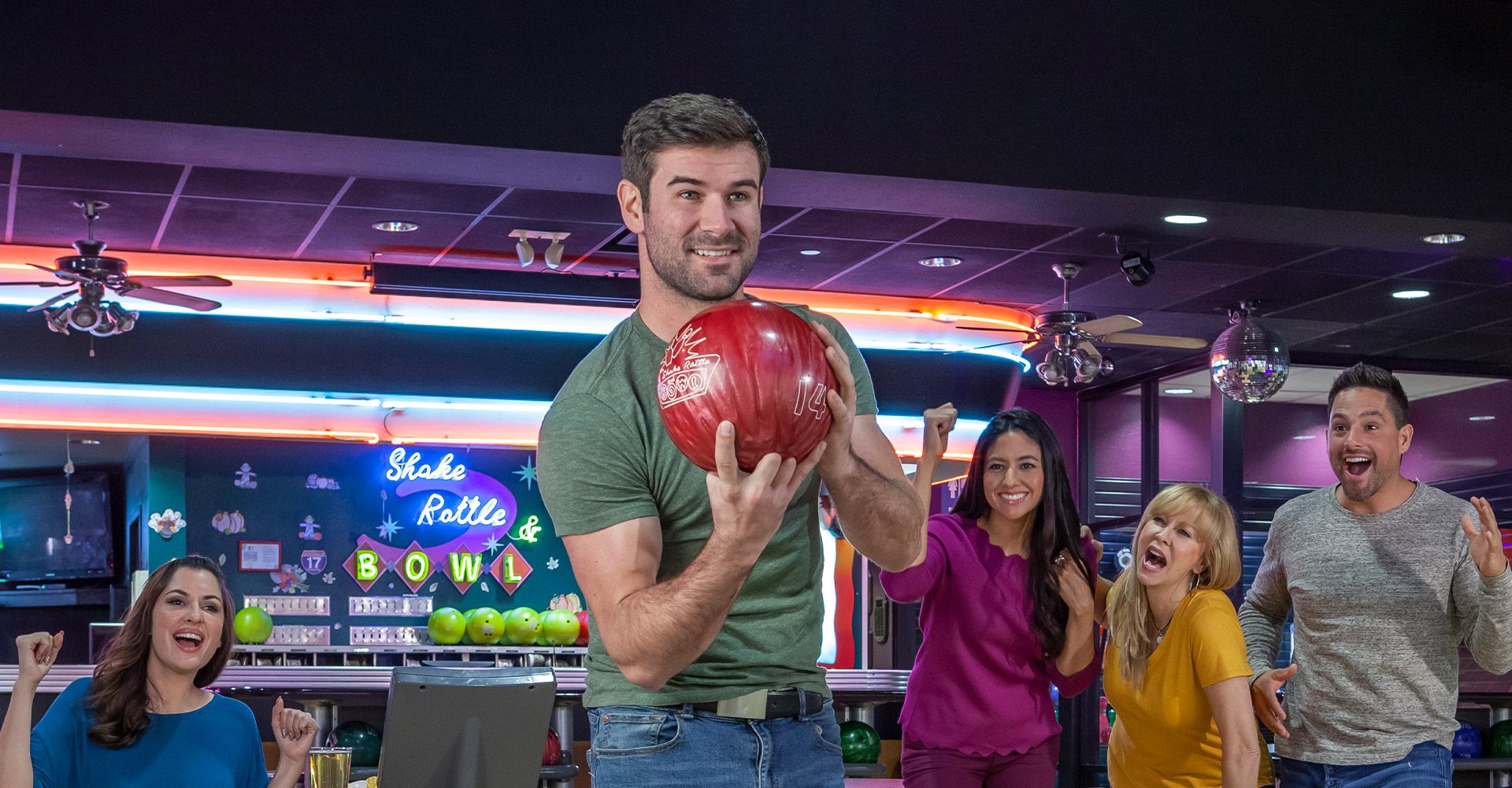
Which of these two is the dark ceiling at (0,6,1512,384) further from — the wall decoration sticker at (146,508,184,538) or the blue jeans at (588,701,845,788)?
the blue jeans at (588,701,845,788)

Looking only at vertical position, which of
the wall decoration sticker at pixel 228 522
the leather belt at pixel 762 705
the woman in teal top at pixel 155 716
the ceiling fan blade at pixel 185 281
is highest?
the ceiling fan blade at pixel 185 281

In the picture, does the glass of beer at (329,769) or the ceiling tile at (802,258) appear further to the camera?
the ceiling tile at (802,258)

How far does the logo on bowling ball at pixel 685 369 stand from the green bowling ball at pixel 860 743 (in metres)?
5.29

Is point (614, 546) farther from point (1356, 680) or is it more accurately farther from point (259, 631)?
point (259, 631)

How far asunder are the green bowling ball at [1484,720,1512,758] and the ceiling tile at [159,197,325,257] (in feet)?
22.0


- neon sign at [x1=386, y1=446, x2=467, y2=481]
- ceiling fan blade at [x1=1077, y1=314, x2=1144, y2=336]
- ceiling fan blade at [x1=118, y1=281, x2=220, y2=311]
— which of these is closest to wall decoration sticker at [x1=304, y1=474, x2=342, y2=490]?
neon sign at [x1=386, y1=446, x2=467, y2=481]

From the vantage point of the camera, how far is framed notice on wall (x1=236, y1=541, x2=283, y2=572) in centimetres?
991

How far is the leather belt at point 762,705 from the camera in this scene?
74.4 inches

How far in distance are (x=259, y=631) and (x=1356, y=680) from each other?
633cm

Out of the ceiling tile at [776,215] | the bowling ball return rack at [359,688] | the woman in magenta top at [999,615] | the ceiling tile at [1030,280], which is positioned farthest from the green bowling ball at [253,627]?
the woman in magenta top at [999,615]

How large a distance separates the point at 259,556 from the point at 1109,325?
560 cm

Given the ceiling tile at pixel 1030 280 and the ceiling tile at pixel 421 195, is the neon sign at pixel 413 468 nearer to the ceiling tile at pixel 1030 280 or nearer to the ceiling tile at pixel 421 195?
the ceiling tile at pixel 421 195

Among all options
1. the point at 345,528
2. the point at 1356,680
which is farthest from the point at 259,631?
the point at 1356,680

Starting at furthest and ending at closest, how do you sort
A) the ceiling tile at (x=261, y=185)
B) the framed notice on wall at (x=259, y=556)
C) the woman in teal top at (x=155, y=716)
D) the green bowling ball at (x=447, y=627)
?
the framed notice on wall at (x=259, y=556) < the green bowling ball at (x=447, y=627) < the ceiling tile at (x=261, y=185) < the woman in teal top at (x=155, y=716)
